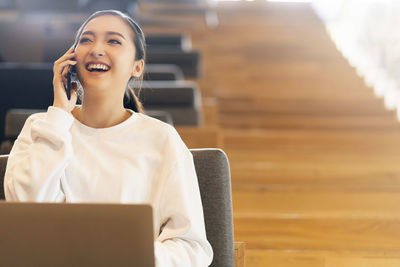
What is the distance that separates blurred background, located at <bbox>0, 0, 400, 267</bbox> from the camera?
0.75 m

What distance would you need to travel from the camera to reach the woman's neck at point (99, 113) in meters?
0.49

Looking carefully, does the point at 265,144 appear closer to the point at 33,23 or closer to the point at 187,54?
the point at 187,54

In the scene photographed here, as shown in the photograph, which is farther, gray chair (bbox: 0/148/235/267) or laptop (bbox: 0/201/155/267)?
gray chair (bbox: 0/148/235/267)

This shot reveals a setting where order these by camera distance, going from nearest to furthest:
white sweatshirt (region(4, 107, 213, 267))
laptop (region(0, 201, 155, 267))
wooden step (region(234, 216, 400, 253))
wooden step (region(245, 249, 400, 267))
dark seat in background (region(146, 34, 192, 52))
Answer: laptop (region(0, 201, 155, 267)), white sweatshirt (region(4, 107, 213, 267)), wooden step (region(245, 249, 400, 267)), wooden step (region(234, 216, 400, 253)), dark seat in background (region(146, 34, 192, 52))

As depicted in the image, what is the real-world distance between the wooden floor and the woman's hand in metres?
0.25

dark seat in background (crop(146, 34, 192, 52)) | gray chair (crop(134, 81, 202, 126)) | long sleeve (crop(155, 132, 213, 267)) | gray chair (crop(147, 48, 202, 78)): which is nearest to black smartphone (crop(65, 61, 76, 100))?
long sleeve (crop(155, 132, 213, 267))

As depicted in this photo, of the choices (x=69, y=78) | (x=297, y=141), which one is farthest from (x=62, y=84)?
(x=297, y=141)

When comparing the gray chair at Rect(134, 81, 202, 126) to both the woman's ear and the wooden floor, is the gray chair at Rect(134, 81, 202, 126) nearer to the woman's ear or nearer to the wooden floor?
the wooden floor

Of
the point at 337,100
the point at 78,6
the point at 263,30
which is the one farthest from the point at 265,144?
the point at 78,6

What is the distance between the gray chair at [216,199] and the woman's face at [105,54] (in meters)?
0.10

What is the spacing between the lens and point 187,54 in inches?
61.2

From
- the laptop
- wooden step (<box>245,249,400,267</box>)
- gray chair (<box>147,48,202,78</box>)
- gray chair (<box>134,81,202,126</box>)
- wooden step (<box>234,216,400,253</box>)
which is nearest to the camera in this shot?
the laptop

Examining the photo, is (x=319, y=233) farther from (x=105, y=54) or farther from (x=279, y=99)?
(x=279, y=99)

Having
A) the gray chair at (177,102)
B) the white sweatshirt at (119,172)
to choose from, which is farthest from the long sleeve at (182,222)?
the gray chair at (177,102)
